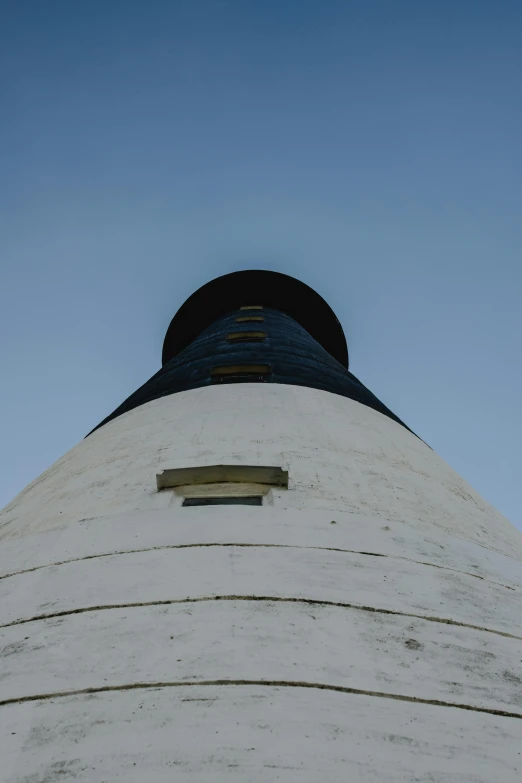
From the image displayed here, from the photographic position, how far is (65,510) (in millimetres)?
3576

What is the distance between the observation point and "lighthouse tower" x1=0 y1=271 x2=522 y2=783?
1.66 metres

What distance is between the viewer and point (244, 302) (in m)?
16.0

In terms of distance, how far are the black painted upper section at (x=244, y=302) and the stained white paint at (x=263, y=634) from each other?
12.5 m

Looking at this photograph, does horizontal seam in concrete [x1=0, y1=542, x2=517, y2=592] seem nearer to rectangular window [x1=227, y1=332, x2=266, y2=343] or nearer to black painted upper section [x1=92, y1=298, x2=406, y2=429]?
black painted upper section [x1=92, y1=298, x2=406, y2=429]

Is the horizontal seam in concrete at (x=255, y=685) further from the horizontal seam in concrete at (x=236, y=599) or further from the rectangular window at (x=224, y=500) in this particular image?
the rectangular window at (x=224, y=500)

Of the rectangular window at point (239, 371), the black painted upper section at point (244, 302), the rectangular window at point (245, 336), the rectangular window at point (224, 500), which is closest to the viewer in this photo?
the rectangular window at point (224, 500)

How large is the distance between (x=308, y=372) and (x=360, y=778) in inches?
227

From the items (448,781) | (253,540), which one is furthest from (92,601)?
(448,781)

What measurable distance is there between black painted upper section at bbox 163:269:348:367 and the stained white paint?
41.0 feet

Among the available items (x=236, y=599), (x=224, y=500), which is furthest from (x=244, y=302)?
(x=236, y=599)

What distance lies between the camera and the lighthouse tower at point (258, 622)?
1.66m

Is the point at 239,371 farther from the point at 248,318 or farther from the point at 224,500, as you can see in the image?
the point at 248,318

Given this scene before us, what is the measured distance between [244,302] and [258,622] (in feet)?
46.9

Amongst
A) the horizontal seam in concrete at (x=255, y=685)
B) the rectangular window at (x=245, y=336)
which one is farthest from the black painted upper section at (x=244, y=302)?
the horizontal seam in concrete at (x=255, y=685)
